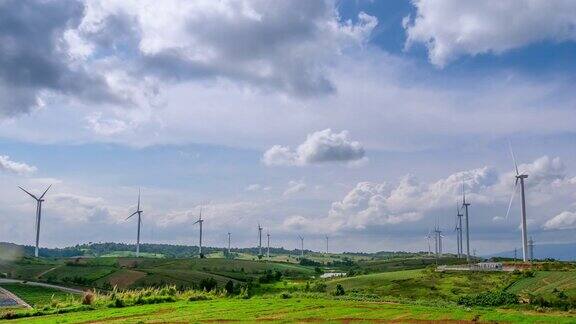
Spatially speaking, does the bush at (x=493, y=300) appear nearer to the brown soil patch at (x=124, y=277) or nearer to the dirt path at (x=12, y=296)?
the dirt path at (x=12, y=296)

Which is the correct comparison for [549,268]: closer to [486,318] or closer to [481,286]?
[481,286]

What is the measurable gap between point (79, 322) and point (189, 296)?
38.9m

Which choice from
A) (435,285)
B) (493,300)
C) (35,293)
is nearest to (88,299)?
(35,293)

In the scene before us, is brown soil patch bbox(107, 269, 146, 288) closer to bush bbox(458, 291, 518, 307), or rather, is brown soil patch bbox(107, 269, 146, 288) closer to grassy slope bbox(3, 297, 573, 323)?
grassy slope bbox(3, 297, 573, 323)

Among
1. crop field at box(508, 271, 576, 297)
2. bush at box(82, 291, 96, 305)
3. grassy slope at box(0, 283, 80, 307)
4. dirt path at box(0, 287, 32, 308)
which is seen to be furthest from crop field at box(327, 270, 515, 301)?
dirt path at box(0, 287, 32, 308)

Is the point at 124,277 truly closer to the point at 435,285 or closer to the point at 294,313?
the point at 435,285

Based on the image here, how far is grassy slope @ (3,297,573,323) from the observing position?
70131 millimetres

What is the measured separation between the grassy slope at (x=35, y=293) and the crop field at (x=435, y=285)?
60.5m

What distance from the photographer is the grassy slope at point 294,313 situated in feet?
230

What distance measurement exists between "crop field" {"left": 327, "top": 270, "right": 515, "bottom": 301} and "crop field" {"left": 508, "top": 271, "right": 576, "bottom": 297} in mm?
3333

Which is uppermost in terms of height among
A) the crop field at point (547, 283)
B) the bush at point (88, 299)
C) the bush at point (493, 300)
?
the crop field at point (547, 283)

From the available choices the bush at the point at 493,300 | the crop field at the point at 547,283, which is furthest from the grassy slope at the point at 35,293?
the crop field at the point at 547,283

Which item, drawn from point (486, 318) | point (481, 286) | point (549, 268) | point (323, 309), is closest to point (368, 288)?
point (481, 286)

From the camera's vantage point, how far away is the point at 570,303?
276ft
